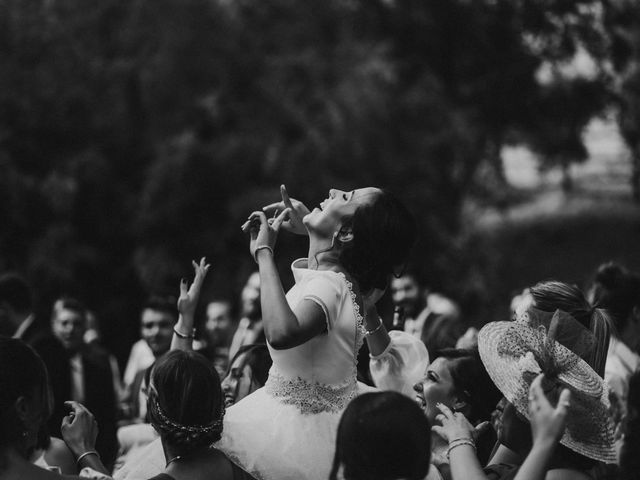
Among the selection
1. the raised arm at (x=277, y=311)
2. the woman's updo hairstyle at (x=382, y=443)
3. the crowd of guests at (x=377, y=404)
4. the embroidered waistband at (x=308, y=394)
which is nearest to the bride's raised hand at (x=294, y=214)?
the crowd of guests at (x=377, y=404)

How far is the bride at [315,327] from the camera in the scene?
3221 mm

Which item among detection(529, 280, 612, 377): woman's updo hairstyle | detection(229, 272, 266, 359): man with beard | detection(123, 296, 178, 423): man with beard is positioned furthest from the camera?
detection(229, 272, 266, 359): man with beard

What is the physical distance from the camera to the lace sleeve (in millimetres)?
4176

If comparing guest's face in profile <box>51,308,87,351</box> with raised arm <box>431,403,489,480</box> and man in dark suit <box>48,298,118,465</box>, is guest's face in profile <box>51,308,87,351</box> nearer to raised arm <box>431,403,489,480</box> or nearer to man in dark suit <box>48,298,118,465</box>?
man in dark suit <box>48,298,118,465</box>

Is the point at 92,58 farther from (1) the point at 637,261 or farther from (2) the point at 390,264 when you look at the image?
(2) the point at 390,264

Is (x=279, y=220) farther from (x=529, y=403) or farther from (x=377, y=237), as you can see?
(x=529, y=403)

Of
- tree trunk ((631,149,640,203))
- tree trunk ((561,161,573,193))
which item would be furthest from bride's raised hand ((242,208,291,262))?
tree trunk ((561,161,573,193))

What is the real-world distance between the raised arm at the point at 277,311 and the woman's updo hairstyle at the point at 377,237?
30cm

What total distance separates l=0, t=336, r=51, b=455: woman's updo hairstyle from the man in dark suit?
9.71ft

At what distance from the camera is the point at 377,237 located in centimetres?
348

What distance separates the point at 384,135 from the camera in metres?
17.8

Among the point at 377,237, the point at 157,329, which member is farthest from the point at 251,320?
the point at 377,237

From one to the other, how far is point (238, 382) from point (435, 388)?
1.10 meters

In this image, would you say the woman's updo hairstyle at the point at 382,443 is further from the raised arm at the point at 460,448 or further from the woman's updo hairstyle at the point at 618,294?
the woman's updo hairstyle at the point at 618,294
